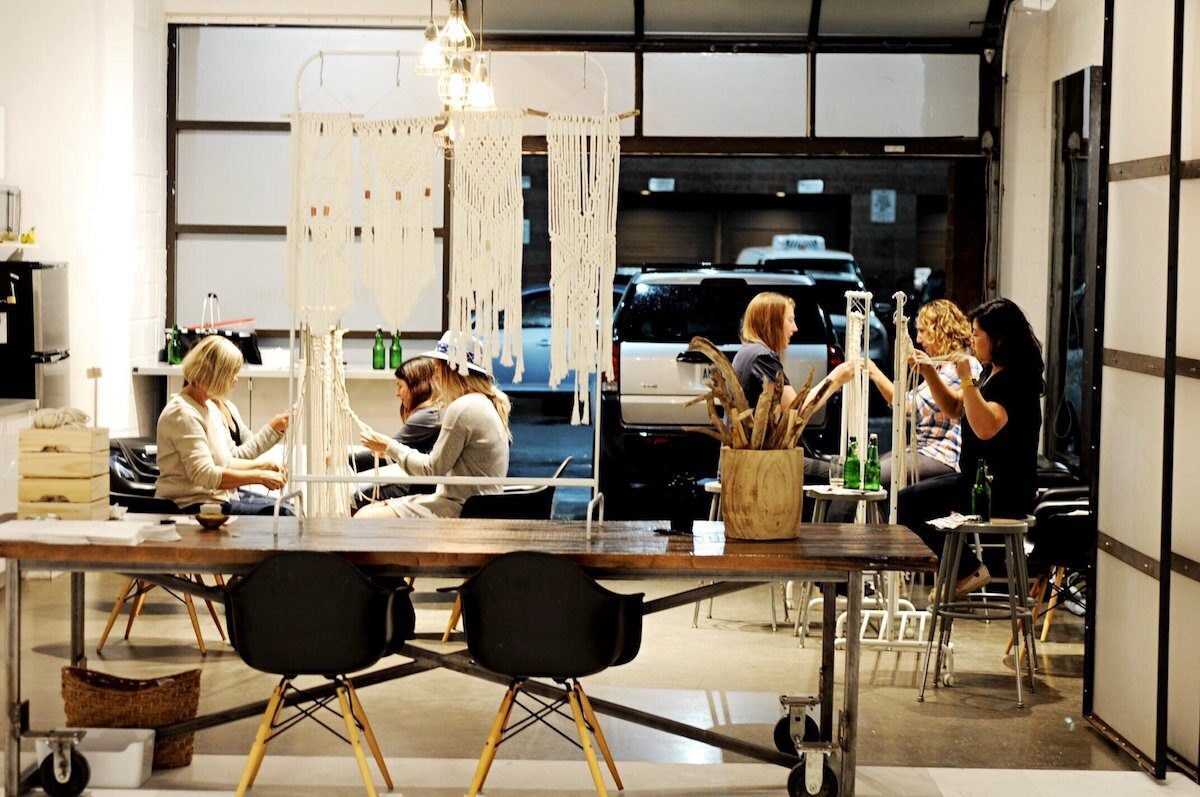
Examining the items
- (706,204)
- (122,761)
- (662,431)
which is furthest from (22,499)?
(706,204)

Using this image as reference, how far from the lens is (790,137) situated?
9.09 metres

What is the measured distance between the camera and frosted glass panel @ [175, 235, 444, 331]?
9305 millimetres

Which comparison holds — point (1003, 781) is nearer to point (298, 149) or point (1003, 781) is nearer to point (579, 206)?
point (579, 206)

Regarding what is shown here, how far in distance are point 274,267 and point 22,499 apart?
473cm

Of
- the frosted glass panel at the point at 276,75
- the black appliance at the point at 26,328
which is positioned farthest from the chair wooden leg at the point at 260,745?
the frosted glass panel at the point at 276,75

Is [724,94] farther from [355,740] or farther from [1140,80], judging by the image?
[355,740]

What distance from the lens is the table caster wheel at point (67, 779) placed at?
4453 millimetres

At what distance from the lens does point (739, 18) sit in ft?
29.6

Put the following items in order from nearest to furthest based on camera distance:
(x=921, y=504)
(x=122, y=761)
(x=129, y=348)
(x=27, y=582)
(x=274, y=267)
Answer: (x=122, y=761)
(x=921, y=504)
(x=27, y=582)
(x=129, y=348)
(x=274, y=267)

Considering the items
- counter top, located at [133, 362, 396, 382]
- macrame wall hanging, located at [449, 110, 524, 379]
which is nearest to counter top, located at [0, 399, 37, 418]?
counter top, located at [133, 362, 396, 382]

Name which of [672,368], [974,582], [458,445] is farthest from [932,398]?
[458,445]

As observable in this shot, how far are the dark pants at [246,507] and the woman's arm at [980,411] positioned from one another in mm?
2918

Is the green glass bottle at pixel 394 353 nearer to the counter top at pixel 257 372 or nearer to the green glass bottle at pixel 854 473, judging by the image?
the counter top at pixel 257 372

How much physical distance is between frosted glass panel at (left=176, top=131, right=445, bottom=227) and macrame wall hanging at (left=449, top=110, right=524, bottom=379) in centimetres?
429
